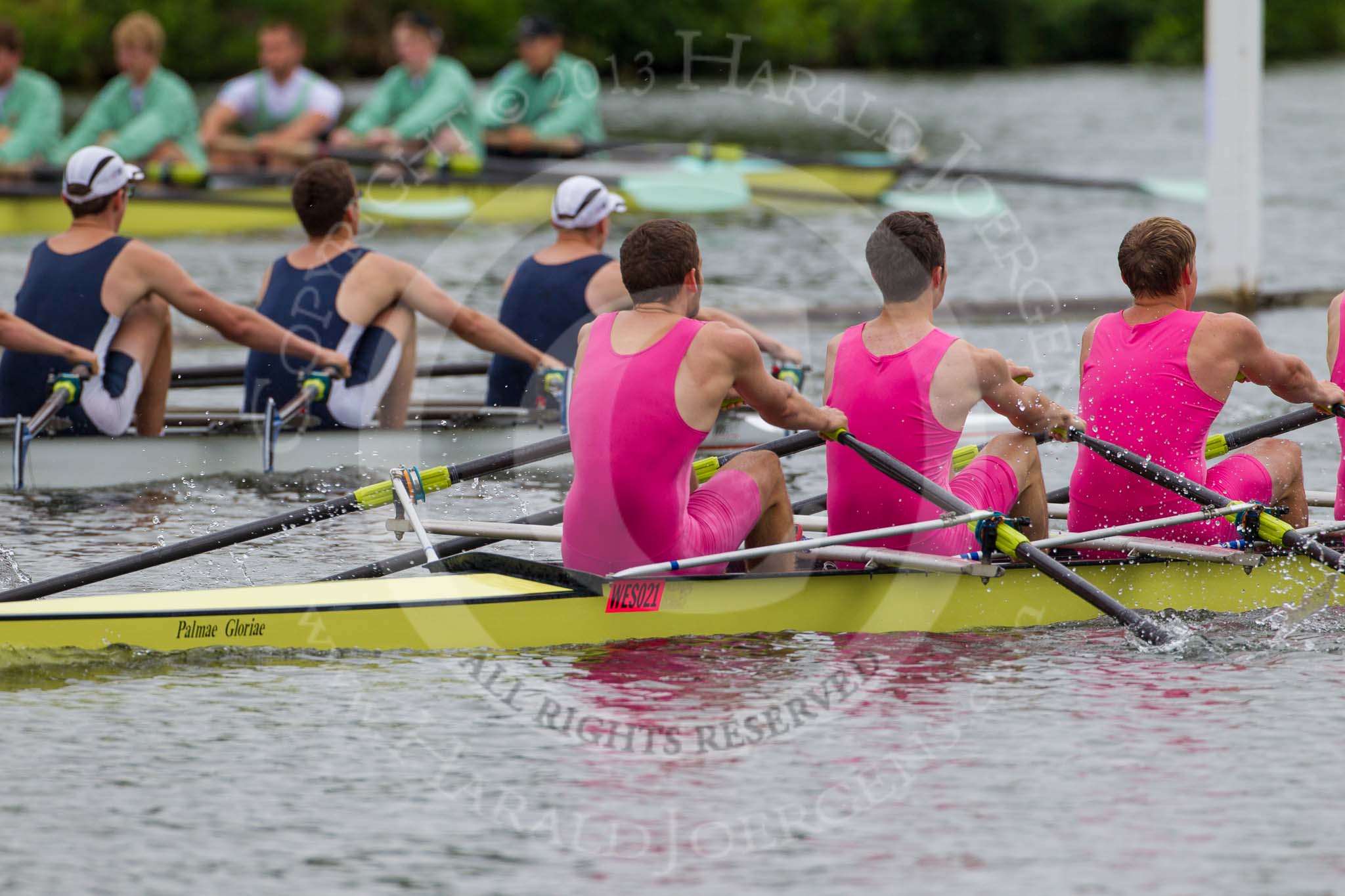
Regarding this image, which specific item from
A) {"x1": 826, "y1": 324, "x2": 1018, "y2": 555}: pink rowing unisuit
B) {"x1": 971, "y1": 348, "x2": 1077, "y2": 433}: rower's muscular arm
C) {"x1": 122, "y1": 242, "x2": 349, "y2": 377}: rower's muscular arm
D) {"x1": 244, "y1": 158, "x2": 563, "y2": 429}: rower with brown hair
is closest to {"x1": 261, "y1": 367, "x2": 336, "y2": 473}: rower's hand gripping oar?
{"x1": 122, "y1": 242, "x2": 349, "y2": 377}: rower's muscular arm

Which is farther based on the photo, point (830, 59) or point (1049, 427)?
point (830, 59)

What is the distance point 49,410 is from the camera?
8.30 m

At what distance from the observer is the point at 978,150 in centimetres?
2753

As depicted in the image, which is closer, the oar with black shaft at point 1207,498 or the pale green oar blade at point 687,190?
the oar with black shaft at point 1207,498

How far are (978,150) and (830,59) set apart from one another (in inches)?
1018

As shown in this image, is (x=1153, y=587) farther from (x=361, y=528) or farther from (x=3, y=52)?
(x=3, y=52)

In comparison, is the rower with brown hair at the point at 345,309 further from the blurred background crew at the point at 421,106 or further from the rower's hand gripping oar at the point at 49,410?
the blurred background crew at the point at 421,106

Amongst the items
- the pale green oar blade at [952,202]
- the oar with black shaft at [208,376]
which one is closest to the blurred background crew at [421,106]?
the pale green oar blade at [952,202]

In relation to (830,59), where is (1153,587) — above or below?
below

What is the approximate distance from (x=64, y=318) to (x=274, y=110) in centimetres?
988

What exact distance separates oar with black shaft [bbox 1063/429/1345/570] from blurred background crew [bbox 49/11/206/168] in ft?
39.3

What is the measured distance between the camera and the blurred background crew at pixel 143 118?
656 inches

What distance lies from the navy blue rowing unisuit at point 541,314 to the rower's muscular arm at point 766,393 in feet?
10.1

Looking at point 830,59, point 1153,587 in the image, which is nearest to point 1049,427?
point 1153,587
